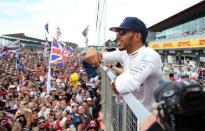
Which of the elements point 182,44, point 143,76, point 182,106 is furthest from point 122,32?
point 182,44

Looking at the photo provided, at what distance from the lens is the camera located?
3.92ft

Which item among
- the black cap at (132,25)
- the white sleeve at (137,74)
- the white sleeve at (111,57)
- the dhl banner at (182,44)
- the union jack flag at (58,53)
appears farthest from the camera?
the dhl banner at (182,44)

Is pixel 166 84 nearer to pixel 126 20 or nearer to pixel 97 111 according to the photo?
pixel 126 20

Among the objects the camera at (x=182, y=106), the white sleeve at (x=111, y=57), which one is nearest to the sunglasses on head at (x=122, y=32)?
the white sleeve at (x=111, y=57)

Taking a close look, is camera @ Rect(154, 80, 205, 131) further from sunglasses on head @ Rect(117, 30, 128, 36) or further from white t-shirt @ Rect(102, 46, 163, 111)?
sunglasses on head @ Rect(117, 30, 128, 36)

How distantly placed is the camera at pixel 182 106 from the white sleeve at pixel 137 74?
0.96 metres

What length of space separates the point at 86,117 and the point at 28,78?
13.2 m

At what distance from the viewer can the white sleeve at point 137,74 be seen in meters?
2.27

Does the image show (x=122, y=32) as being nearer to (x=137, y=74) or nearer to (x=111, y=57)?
(x=137, y=74)

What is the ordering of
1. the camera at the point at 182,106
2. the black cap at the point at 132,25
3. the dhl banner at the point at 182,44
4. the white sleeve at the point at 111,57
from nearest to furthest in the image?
the camera at the point at 182,106 < the black cap at the point at 132,25 < the white sleeve at the point at 111,57 < the dhl banner at the point at 182,44

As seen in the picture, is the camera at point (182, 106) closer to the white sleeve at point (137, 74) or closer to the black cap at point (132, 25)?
the white sleeve at point (137, 74)

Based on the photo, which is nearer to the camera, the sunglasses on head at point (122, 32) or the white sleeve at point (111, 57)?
the sunglasses on head at point (122, 32)

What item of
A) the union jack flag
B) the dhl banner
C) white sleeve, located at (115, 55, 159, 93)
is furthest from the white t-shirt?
the dhl banner

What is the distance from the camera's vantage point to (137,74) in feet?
7.45
